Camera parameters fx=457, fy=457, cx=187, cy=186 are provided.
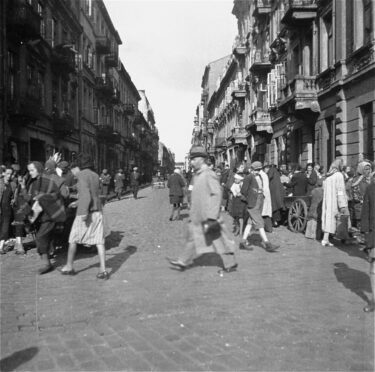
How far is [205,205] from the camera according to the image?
5020mm

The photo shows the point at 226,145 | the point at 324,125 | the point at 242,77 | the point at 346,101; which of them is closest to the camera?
the point at 346,101

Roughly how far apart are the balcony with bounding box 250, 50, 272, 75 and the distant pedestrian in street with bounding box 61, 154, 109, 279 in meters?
21.9

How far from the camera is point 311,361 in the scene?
11.7 feet

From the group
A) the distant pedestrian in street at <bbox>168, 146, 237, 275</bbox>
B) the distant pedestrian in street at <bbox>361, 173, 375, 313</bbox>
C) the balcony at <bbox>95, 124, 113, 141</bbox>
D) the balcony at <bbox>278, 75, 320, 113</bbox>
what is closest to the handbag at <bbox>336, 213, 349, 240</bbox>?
the distant pedestrian in street at <bbox>361, 173, 375, 313</bbox>

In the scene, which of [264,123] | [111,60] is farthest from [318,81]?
[111,60]

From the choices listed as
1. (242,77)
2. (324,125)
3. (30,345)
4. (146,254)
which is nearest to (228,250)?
(30,345)

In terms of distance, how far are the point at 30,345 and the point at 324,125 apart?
1540cm

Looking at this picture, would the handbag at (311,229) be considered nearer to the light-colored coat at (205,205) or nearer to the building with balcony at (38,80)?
the light-colored coat at (205,205)

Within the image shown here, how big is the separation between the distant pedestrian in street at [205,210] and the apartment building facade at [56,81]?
1315 centimetres

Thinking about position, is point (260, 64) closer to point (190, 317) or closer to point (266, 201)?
point (266, 201)

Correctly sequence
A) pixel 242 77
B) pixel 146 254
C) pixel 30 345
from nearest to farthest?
pixel 30 345
pixel 146 254
pixel 242 77

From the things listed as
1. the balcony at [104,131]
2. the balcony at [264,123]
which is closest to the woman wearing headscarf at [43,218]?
the balcony at [264,123]

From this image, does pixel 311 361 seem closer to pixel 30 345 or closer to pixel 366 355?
pixel 366 355

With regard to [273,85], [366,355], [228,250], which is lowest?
[366,355]
